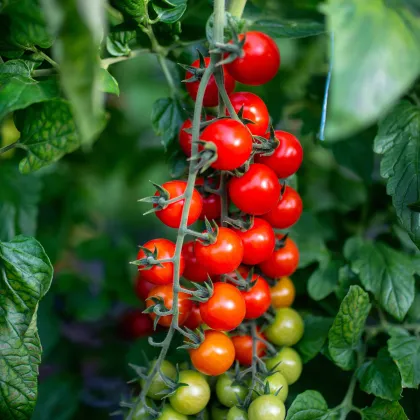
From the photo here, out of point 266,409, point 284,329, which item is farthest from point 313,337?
point 266,409

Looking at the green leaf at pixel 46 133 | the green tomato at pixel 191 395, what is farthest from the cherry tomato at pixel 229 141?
the green tomato at pixel 191 395

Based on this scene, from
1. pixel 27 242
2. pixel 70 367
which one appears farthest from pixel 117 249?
pixel 27 242

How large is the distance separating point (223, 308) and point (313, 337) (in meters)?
0.19

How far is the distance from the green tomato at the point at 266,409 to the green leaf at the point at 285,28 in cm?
43

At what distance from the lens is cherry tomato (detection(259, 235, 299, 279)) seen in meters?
0.69

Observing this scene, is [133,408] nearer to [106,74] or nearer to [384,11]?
[106,74]

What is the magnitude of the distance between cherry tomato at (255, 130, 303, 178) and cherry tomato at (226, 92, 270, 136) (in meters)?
0.03

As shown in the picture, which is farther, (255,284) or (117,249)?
(117,249)

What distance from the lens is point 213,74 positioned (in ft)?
2.01

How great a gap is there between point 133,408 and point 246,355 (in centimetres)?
14

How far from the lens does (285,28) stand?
747mm

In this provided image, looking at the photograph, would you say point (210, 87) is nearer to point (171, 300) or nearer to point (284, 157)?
point (284, 157)

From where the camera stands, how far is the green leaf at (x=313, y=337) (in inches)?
28.3

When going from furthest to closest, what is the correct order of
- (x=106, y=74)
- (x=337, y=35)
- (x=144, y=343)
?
(x=144, y=343), (x=106, y=74), (x=337, y=35)
